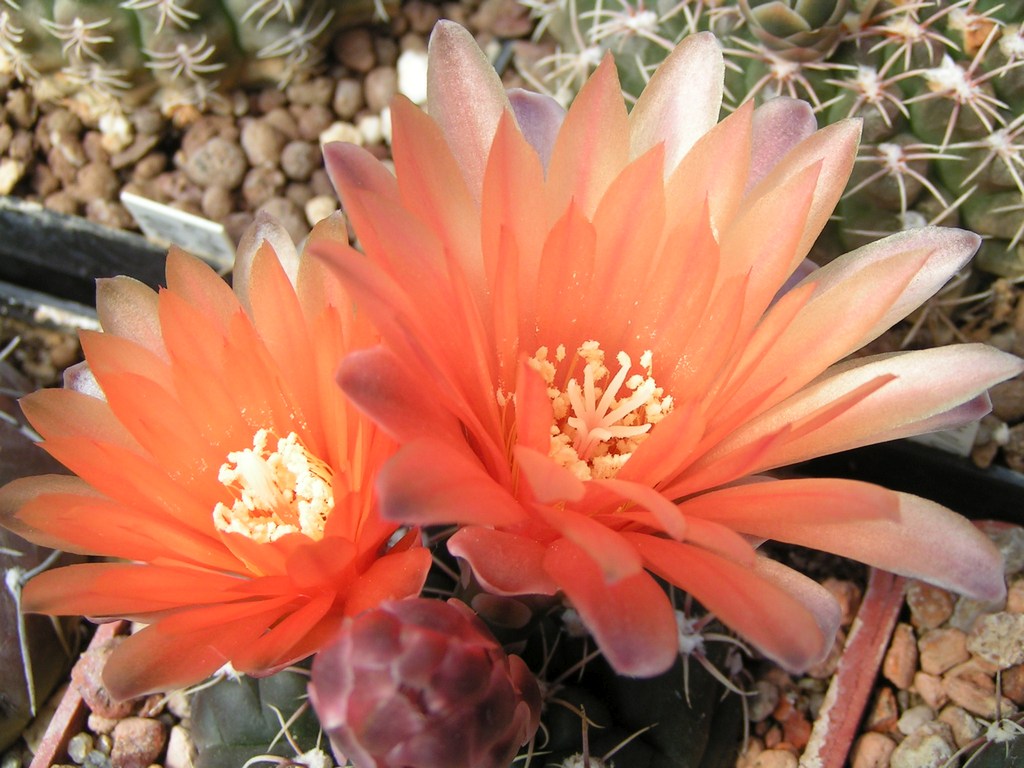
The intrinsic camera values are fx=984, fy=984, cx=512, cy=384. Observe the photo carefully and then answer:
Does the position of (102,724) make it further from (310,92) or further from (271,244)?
(310,92)

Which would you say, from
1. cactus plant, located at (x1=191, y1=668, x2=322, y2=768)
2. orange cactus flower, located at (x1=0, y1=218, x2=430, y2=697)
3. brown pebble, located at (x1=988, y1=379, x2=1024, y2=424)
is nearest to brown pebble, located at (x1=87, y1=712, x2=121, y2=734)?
cactus plant, located at (x1=191, y1=668, x2=322, y2=768)

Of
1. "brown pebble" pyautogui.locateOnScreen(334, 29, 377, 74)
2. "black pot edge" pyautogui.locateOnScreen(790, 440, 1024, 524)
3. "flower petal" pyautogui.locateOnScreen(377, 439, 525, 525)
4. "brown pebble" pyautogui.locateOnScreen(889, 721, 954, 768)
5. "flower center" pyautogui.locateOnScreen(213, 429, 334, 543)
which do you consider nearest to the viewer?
"flower petal" pyautogui.locateOnScreen(377, 439, 525, 525)

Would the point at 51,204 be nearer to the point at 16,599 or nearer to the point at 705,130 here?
the point at 16,599

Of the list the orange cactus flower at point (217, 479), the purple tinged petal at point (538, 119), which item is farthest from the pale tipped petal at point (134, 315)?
the purple tinged petal at point (538, 119)

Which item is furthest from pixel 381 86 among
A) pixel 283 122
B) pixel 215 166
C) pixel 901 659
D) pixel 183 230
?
pixel 901 659

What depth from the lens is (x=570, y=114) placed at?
2.32 feet

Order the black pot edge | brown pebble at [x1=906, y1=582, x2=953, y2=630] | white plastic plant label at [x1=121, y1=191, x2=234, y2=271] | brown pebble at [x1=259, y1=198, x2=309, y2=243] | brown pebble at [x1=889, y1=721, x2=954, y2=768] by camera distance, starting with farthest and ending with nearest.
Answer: brown pebble at [x1=259, y1=198, x2=309, y2=243], white plastic plant label at [x1=121, y1=191, x2=234, y2=271], the black pot edge, brown pebble at [x1=906, y1=582, x2=953, y2=630], brown pebble at [x1=889, y1=721, x2=954, y2=768]

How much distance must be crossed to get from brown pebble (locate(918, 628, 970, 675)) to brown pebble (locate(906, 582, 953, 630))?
17mm

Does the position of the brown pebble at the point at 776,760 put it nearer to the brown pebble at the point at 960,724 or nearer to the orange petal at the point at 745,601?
the brown pebble at the point at 960,724

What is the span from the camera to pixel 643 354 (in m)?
0.78

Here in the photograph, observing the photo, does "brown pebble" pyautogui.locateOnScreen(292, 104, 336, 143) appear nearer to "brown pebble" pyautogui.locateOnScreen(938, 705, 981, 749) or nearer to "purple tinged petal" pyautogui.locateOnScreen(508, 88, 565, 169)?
"purple tinged petal" pyautogui.locateOnScreen(508, 88, 565, 169)

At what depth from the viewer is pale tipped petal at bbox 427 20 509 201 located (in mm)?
746

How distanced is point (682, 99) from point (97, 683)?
80cm

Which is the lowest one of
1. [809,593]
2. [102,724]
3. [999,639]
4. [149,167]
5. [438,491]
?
[102,724]
